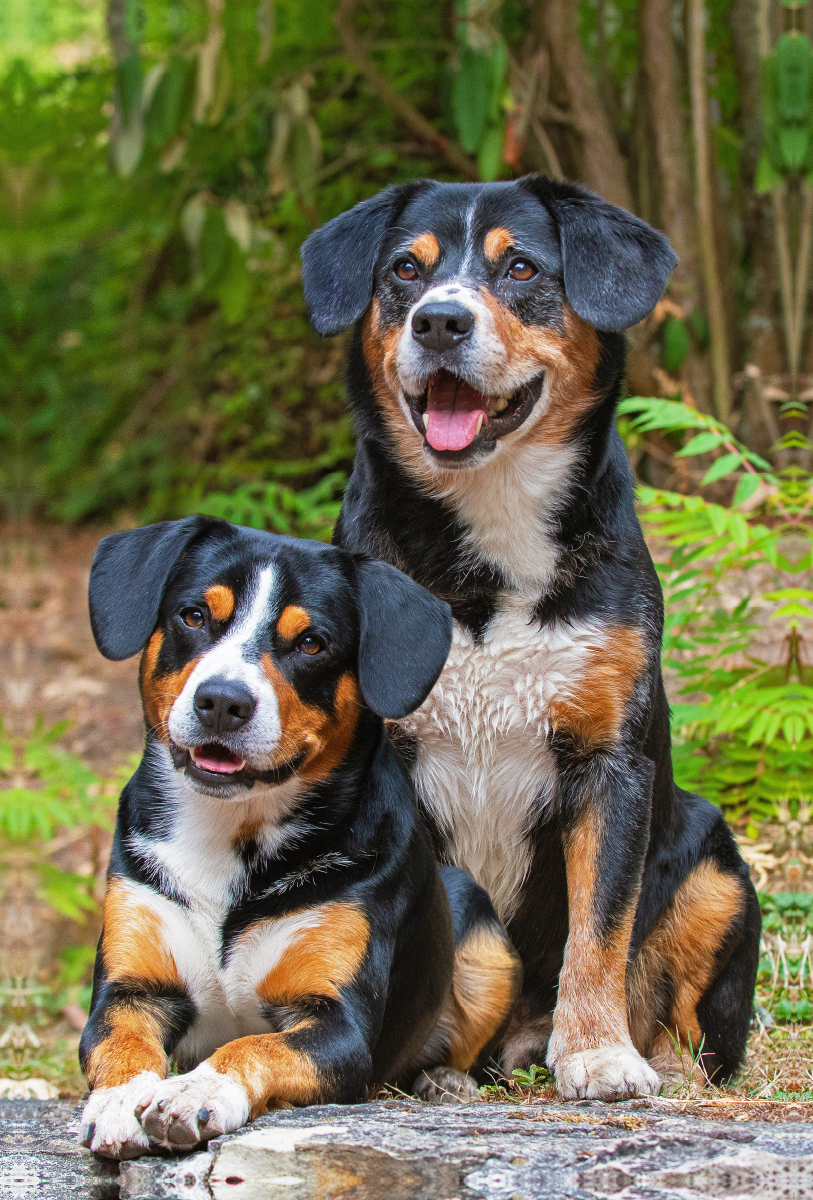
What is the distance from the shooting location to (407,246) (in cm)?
382

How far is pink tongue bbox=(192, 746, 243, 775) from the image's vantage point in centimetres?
305

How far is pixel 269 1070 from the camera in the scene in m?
2.69

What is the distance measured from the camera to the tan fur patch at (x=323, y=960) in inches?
117

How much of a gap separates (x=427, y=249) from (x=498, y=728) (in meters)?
1.34

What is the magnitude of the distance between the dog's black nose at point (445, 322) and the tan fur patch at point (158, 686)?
1.04 m

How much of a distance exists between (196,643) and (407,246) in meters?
1.38

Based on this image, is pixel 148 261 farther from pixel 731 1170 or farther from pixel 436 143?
pixel 731 1170

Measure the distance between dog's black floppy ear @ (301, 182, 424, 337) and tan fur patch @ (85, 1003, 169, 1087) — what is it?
192 cm

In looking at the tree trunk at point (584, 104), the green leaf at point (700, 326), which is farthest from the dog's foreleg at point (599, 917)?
the tree trunk at point (584, 104)

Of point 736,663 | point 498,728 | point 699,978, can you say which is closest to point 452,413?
point 498,728

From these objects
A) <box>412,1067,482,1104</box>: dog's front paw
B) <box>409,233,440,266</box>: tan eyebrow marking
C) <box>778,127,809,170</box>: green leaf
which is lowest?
<box>412,1067,482,1104</box>: dog's front paw

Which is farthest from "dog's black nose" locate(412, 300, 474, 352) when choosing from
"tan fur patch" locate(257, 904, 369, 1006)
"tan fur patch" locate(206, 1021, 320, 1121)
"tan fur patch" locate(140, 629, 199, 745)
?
"tan fur patch" locate(206, 1021, 320, 1121)

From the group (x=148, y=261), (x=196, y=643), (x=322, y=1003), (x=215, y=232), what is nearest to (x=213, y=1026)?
(x=322, y=1003)

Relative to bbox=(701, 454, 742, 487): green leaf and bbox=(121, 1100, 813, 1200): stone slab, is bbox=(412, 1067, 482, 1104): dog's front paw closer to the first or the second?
bbox=(121, 1100, 813, 1200): stone slab
